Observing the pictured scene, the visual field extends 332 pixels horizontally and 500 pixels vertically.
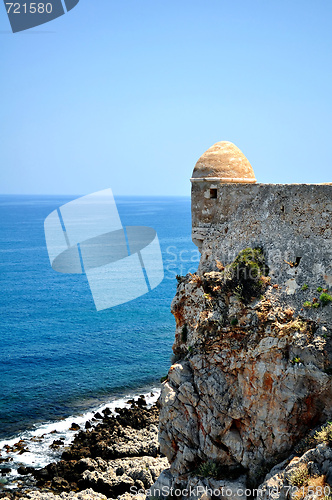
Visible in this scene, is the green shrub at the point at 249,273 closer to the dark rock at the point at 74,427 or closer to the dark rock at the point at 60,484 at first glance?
the dark rock at the point at 60,484

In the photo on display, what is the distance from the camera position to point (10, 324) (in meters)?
58.9

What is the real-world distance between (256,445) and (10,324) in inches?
1774

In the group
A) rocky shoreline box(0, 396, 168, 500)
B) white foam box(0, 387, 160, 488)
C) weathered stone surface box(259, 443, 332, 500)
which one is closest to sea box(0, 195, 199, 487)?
white foam box(0, 387, 160, 488)

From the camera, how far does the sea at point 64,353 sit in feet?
116

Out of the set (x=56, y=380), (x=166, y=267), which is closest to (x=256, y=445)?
(x=56, y=380)

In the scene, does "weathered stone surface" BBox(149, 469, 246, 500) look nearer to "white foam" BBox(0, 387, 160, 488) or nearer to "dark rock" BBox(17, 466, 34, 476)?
"dark rock" BBox(17, 466, 34, 476)

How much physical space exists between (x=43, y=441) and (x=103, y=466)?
18.6 feet

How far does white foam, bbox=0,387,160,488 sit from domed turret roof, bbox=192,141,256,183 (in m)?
18.9

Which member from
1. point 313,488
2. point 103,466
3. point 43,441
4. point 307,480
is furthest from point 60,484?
point 313,488

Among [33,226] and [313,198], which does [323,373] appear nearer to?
[313,198]

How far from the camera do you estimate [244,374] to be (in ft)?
62.7

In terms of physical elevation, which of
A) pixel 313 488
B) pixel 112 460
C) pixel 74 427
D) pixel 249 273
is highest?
pixel 249 273

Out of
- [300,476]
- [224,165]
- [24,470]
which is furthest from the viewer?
[24,470]

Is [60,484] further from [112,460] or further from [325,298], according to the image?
[325,298]
